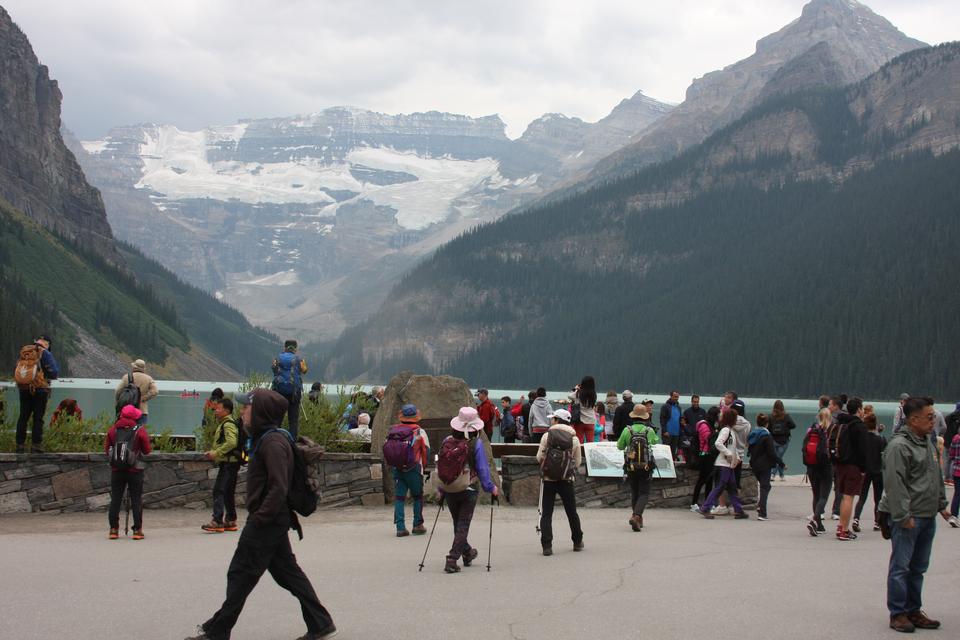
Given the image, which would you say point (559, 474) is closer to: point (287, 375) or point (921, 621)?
point (287, 375)

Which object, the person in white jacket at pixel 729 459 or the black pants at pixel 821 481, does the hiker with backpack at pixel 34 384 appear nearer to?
the person in white jacket at pixel 729 459

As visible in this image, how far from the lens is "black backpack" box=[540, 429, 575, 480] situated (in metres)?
14.8

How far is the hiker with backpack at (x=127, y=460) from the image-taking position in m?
14.7

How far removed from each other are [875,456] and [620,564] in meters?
5.88

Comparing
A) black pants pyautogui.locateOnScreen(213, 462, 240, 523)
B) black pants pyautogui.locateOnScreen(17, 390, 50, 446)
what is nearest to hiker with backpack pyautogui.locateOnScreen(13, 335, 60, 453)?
black pants pyautogui.locateOnScreen(17, 390, 50, 446)

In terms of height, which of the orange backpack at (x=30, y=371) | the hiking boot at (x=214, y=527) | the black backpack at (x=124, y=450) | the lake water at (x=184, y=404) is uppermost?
the orange backpack at (x=30, y=371)

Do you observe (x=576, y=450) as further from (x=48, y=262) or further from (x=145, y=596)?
(x=48, y=262)

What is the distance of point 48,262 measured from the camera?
17738 centimetres

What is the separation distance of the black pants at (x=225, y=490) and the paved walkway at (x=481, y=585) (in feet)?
1.97

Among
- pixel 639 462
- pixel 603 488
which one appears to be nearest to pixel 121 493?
pixel 639 462

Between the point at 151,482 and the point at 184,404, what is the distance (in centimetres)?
7988

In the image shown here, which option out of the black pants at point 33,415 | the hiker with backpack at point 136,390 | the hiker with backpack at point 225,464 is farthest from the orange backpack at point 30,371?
the hiker with backpack at point 225,464

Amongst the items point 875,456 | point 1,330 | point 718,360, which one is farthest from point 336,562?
point 718,360

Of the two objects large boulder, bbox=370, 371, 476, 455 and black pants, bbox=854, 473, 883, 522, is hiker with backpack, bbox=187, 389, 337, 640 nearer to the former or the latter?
black pants, bbox=854, 473, 883, 522
